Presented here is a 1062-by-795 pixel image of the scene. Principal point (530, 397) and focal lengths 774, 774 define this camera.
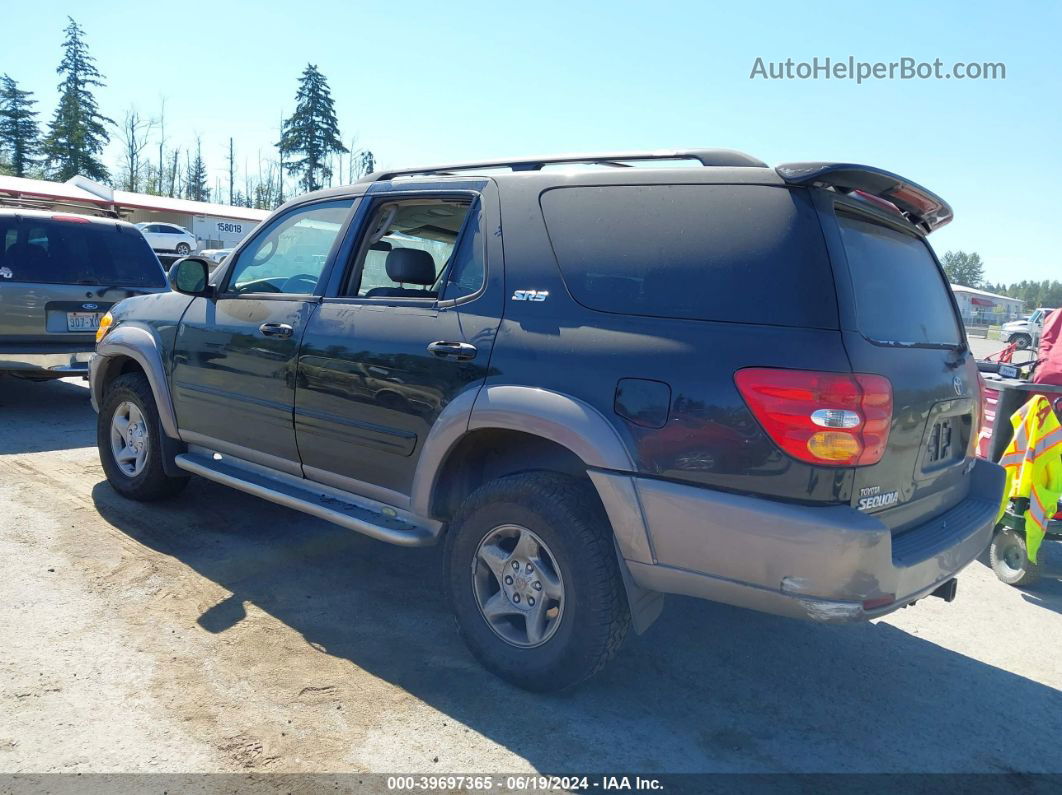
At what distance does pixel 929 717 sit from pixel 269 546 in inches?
136

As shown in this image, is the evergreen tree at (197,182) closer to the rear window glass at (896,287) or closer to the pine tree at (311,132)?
the pine tree at (311,132)

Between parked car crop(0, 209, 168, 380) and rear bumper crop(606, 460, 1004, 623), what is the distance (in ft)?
21.4

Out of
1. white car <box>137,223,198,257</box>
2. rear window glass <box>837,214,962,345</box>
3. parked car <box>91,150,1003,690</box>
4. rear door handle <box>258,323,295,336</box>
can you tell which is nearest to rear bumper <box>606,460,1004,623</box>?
parked car <box>91,150,1003,690</box>

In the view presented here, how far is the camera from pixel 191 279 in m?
4.40

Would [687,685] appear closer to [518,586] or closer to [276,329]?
[518,586]

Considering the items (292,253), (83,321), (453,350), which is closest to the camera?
(453,350)

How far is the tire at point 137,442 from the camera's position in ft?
15.7

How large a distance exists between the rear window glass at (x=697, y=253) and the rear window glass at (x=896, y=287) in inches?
8.1

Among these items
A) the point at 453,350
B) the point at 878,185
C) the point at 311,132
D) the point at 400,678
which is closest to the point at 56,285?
the point at 453,350

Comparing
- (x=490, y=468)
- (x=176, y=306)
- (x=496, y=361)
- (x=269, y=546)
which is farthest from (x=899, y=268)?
(x=176, y=306)

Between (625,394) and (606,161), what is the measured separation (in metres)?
1.06

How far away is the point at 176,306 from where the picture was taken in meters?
4.66

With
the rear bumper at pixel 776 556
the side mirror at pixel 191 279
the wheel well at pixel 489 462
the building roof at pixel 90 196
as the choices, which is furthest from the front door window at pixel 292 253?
the building roof at pixel 90 196

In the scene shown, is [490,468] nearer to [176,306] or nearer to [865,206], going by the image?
[865,206]
